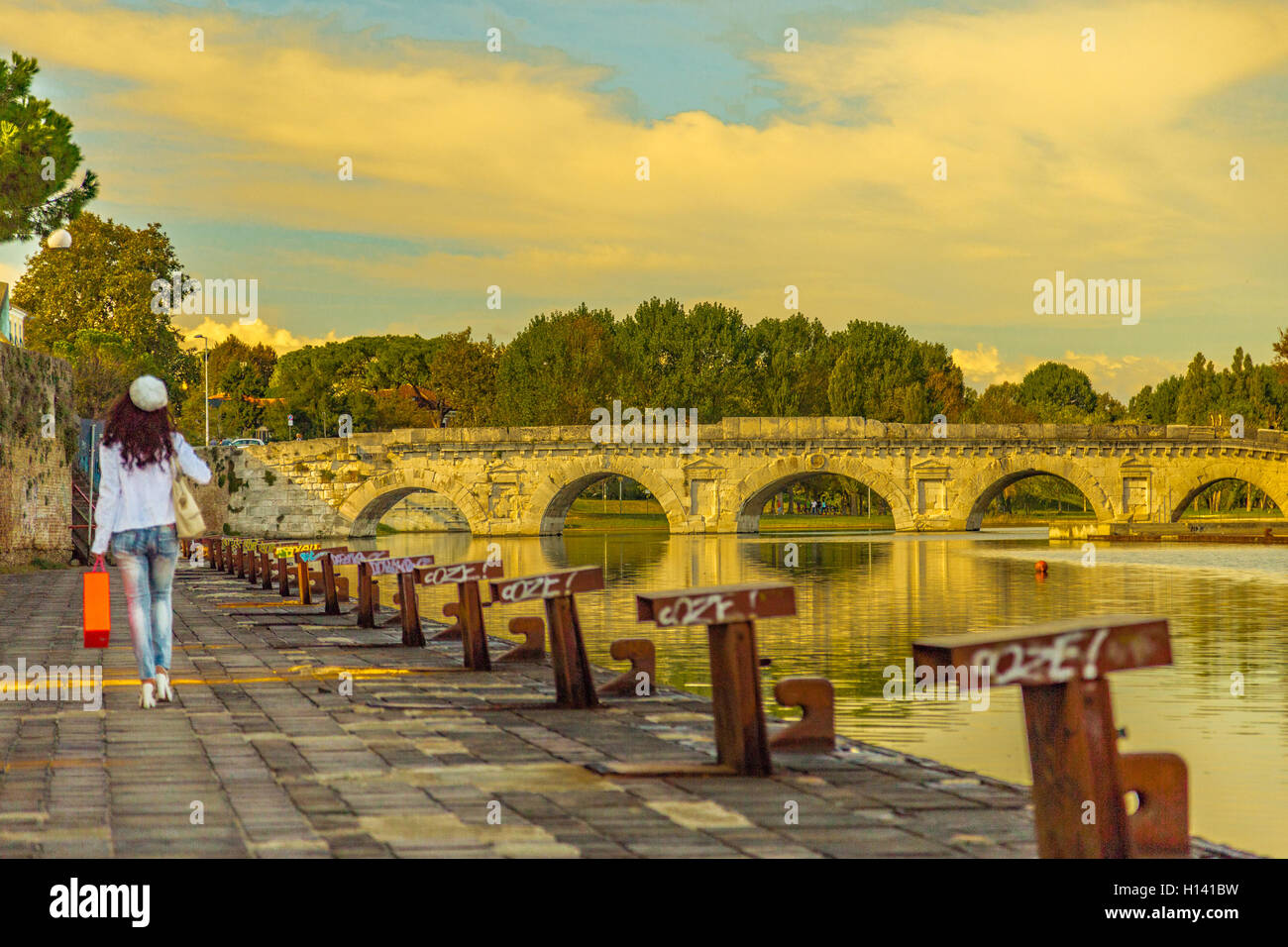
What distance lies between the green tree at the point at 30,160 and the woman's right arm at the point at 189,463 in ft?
66.7

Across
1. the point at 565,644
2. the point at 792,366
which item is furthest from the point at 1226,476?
the point at 565,644

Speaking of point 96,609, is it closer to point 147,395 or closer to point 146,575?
point 146,575

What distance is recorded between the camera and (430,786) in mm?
6070

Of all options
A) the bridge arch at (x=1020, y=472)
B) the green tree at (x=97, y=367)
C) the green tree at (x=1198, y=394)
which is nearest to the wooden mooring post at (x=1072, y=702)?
the bridge arch at (x=1020, y=472)

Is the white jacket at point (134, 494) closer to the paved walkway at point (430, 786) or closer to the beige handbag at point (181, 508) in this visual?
the beige handbag at point (181, 508)

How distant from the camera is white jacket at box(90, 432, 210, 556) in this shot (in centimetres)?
826

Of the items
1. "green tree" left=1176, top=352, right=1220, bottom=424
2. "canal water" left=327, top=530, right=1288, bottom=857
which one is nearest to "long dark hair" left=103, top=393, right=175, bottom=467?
"canal water" left=327, top=530, right=1288, bottom=857

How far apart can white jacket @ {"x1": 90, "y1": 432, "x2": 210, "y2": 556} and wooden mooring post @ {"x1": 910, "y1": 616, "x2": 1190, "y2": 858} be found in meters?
5.22

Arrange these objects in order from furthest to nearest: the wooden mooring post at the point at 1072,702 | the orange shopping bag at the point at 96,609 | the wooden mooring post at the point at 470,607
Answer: the wooden mooring post at the point at 470,607 → the orange shopping bag at the point at 96,609 → the wooden mooring post at the point at 1072,702

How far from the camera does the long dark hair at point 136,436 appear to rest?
829 cm

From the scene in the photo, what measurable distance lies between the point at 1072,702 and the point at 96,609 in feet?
26.3
